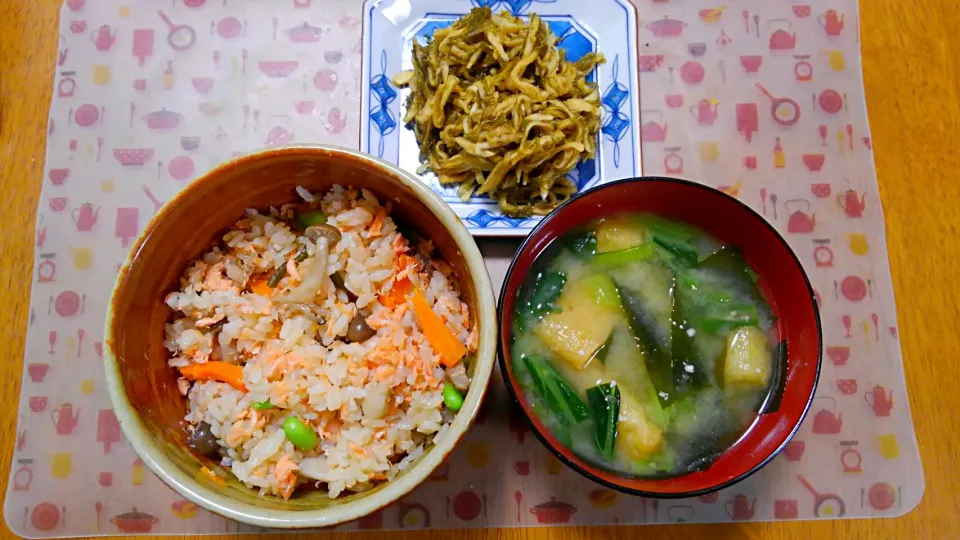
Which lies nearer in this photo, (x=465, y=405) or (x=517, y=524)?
(x=465, y=405)

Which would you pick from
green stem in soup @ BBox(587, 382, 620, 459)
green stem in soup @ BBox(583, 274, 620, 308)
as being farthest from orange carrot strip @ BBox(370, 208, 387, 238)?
green stem in soup @ BBox(587, 382, 620, 459)

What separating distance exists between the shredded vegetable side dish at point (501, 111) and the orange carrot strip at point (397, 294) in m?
0.37

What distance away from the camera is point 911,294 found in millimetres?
1670

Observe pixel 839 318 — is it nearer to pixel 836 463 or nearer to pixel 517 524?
pixel 836 463

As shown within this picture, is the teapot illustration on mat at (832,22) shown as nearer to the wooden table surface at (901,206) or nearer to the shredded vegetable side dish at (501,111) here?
the wooden table surface at (901,206)

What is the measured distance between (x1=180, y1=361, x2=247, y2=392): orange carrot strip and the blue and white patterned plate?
0.63m

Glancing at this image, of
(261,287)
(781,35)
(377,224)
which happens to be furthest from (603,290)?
(781,35)

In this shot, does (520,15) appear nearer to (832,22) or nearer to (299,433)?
(832,22)

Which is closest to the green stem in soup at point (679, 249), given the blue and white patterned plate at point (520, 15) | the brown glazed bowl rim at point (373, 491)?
the blue and white patterned plate at point (520, 15)

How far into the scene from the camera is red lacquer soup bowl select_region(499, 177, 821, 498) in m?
1.19

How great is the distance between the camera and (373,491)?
1.08m

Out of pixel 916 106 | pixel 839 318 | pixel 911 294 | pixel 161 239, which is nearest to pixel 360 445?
pixel 161 239

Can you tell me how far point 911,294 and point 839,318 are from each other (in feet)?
0.71

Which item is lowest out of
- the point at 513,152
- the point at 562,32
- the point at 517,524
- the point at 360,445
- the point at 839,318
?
the point at 517,524
